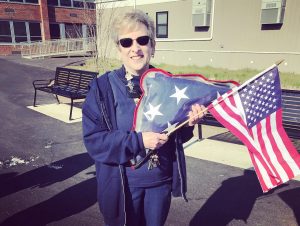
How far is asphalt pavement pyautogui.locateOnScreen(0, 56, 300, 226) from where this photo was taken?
374 centimetres

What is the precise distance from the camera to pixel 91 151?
2.15m

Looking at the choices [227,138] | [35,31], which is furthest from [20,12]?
[227,138]

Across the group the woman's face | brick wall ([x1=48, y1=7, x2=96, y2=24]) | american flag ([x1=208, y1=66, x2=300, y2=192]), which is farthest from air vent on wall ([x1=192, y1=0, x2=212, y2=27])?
the woman's face

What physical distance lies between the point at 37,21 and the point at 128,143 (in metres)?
30.6

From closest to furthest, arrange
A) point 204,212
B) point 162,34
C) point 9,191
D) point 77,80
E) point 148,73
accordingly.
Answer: point 148,73 → point 204,212 → point 9,191 → point 77,80 → point 162,34

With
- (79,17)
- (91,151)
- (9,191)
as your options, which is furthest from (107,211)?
(79,17)

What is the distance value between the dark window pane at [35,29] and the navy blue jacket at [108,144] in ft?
97.9

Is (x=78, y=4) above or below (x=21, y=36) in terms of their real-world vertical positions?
above

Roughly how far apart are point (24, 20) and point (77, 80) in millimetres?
22429

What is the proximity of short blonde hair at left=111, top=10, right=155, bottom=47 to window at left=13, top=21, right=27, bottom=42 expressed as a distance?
1136 inches

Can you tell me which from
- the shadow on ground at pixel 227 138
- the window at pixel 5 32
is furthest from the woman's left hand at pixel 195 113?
the window at pixel 5 32

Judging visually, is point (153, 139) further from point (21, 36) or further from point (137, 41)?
point (21, 36)

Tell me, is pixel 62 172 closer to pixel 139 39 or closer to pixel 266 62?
pixel 139 39

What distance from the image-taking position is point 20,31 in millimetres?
28016
